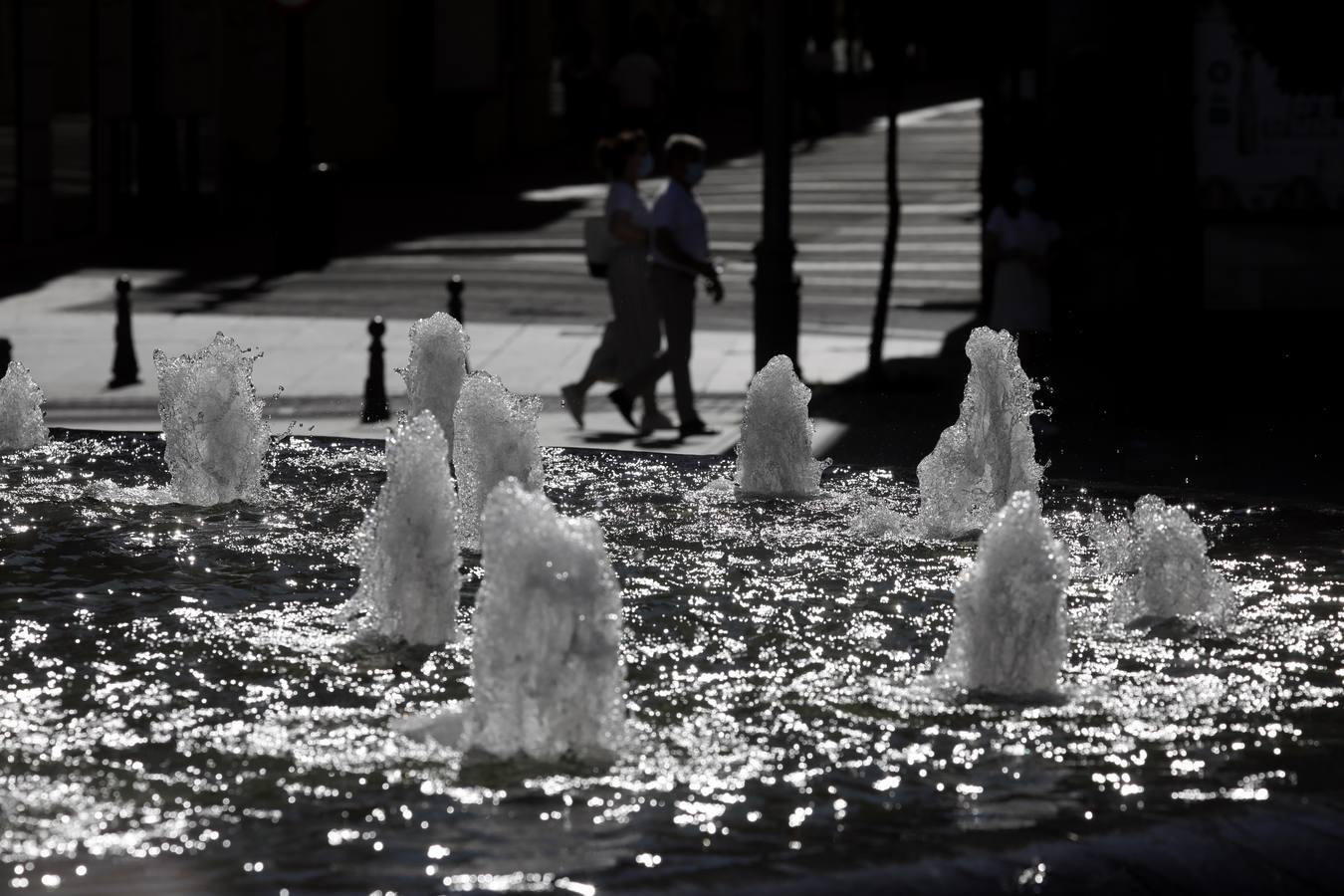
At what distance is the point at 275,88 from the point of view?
33125 mm

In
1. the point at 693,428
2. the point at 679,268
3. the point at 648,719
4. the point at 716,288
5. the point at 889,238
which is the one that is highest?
the point at 889,238

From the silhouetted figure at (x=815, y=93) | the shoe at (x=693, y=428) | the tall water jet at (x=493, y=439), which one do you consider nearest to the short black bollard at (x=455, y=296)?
the shoe at (x=693, y=428)

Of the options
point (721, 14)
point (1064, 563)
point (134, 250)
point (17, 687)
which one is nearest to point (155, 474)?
point (17, 687)

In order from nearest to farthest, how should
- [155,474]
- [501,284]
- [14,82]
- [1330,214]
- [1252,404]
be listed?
[155,474] → [1252,404] → [1330,214] → [501,284] → [14,82]

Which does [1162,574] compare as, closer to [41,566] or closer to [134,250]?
[41,566]

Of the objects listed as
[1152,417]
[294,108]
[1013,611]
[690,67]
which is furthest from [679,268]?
[690,67]

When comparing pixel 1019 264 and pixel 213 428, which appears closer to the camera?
pixel 213 428

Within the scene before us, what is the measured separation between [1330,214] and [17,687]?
1282 centimetres

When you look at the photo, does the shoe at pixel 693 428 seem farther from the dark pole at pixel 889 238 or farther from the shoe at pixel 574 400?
the dark pole at pixel 889 238

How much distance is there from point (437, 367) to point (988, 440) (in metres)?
3.10

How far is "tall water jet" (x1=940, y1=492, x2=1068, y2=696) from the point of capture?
7.88 m

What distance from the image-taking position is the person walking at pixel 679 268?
14.4 m

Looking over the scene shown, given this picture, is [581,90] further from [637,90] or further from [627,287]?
[627,287]

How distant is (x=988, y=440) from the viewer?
12.0 metres
